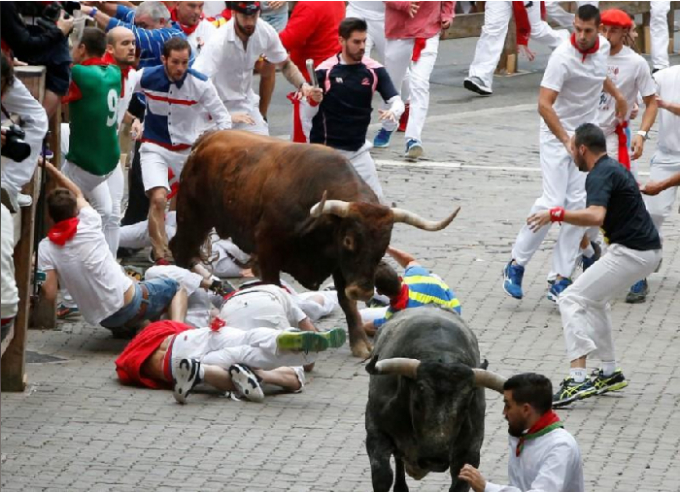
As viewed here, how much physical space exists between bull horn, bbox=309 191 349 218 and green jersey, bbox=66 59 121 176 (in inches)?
98.3

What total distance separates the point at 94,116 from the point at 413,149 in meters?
6.31

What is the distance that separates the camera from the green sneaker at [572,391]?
11.9 m

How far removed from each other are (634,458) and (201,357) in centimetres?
311

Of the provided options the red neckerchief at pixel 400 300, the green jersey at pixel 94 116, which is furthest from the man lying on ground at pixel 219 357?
the green jersey at pixel 94 116

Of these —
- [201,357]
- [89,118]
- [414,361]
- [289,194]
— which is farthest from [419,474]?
[89,118]

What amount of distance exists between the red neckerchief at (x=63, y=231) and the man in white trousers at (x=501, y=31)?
432 inches

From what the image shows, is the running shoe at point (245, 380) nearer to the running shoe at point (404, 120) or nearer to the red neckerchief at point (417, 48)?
the red neckerchief at point (417, 48)

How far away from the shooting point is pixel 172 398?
11992 mm

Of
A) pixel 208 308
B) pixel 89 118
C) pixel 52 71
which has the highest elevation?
pixel 52 71

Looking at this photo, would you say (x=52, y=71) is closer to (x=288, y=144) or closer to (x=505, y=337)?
(x=288, y=144)

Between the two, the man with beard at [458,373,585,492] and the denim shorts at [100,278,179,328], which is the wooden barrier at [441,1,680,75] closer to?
the denim shorts at [100,278,179,328]

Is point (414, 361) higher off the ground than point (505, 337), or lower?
higher

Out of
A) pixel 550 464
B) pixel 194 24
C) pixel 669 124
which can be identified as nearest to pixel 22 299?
pixel 550 464

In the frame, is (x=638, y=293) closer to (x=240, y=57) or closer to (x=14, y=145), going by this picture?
(x=240, y=57)
